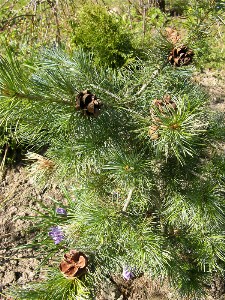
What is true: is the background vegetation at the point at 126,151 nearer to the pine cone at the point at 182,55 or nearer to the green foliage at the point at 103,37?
the pine cone at the point at 182,55

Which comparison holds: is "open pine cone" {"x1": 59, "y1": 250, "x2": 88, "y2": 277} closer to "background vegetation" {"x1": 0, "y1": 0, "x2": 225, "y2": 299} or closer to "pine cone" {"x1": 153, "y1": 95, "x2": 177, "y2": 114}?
"background vegetation" {"x1": 0, "y1": 0, "x2": 225, "y2": 299}

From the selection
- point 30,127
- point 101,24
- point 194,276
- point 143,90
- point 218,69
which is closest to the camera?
point 30,127

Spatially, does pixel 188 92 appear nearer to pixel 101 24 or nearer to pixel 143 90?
pixel 143 90

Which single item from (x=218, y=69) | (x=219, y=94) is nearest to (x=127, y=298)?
(x=219, y=94)

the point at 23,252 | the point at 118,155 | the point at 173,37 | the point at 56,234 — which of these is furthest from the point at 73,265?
the point at 23,252

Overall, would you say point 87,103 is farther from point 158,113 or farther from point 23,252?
point 23,252

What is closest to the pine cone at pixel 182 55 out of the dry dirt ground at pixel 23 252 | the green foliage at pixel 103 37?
the dry dirt ground at pixel 23 252
